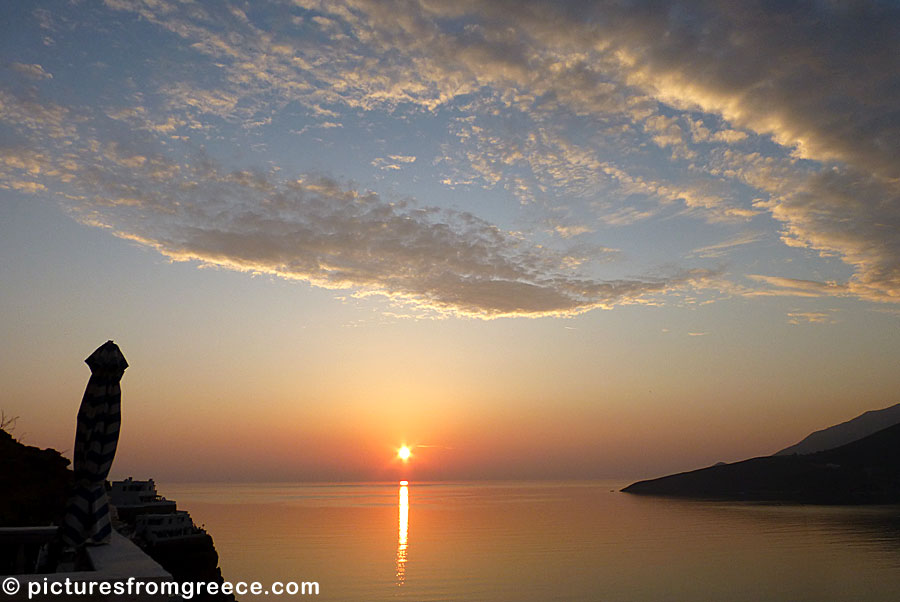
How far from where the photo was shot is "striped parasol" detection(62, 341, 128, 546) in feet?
38.9

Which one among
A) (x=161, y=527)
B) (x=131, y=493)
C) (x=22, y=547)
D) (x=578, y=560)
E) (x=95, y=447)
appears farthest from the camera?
(x=578, y=560)

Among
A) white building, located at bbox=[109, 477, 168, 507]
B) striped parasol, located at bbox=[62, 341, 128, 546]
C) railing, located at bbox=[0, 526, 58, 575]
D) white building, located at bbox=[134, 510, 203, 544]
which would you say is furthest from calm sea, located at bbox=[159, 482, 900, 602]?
striped parasol, located at bbox=[62, 341, 128, 546]

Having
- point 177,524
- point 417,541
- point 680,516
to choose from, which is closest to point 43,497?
point 177,524

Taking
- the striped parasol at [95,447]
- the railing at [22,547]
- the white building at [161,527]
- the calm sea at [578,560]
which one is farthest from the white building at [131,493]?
the striped parasol at [95,447]

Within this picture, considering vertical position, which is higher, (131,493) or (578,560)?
(131,493)

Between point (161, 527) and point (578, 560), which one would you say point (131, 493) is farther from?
point (578, 560)

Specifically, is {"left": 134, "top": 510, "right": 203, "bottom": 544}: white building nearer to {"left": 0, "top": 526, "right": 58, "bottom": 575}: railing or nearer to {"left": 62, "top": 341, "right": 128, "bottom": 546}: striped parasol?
{"left": 0, "top": 526, "right": 58, "bottom": 575}: railing

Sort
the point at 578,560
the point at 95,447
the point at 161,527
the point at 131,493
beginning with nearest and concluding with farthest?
the point at 95,447 < the point at 161,527 < the point at 131,493 < the point at 578,560

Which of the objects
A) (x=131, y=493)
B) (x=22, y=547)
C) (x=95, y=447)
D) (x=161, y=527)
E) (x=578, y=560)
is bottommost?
(x=578, y=560)

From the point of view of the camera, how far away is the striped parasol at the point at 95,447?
38.9ft

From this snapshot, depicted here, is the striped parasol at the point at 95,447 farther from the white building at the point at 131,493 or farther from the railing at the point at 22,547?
the white building at the point at 131,493

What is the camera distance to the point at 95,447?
12.2 metres

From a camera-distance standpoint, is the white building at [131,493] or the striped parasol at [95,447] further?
the white building at [131,493]

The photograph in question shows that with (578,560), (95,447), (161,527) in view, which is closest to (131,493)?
(161,527)
